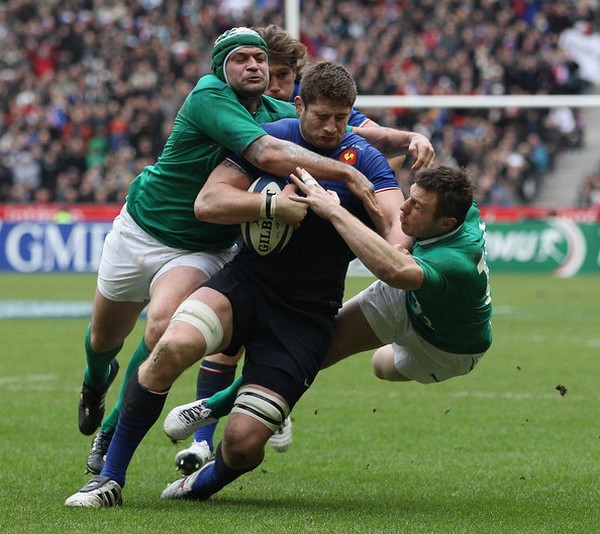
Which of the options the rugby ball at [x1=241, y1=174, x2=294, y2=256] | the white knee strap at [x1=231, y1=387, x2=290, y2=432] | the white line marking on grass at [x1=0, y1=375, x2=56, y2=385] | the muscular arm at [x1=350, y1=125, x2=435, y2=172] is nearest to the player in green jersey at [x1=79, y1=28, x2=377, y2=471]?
the rugby ball at [x1=241, y1=174, x2=294, y2=256]

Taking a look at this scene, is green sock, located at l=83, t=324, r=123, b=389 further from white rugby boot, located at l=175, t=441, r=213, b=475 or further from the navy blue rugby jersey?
the navy blue rugby jersey

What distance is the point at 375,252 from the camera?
5426 mm

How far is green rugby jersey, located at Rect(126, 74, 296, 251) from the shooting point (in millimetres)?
5840

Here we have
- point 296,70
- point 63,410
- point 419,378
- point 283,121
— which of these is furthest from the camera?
point 63,410

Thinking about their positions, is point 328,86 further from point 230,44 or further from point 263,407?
point 263,407

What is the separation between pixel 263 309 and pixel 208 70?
21752 millimetres

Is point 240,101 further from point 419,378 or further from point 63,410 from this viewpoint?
point 63,410

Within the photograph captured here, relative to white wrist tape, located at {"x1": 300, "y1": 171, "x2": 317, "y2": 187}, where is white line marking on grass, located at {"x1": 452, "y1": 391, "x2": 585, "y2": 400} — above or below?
below

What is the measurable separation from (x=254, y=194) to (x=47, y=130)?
22.8 metres

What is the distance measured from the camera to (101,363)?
274 inches

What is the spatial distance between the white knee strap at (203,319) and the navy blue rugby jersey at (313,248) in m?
0.35

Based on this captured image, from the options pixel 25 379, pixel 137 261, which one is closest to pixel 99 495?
pixel 137 261

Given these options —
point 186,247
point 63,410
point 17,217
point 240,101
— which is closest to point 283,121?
point 240,101

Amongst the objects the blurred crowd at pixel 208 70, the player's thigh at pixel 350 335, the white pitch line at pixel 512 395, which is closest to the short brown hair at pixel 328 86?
the player's thigh at pixel 350 335
